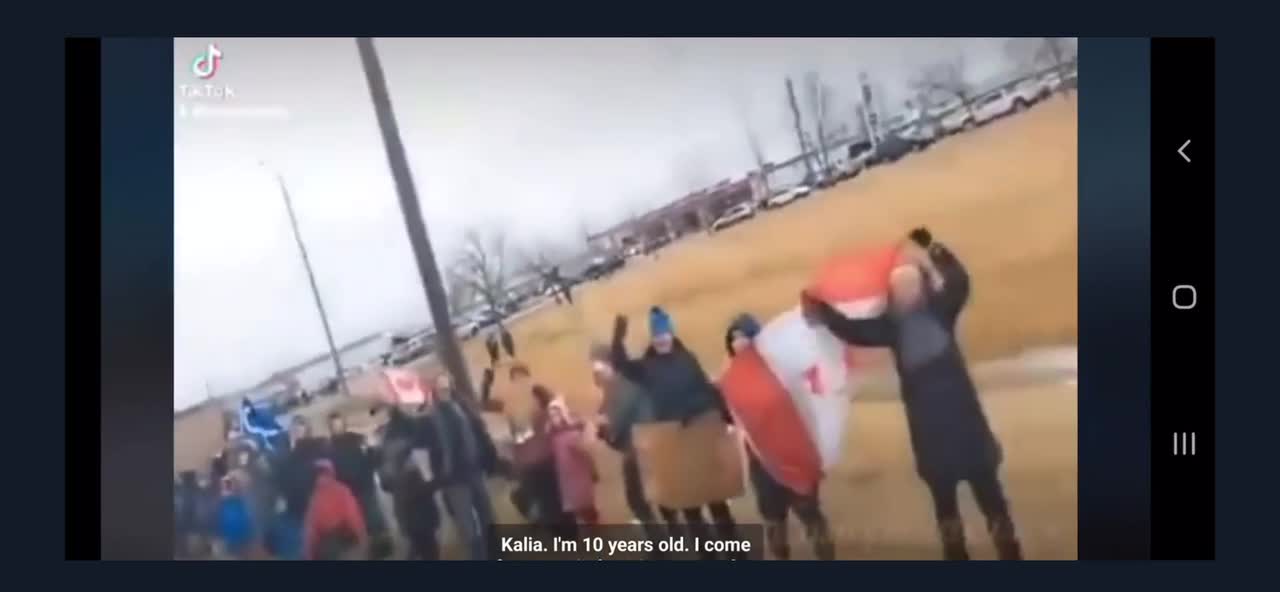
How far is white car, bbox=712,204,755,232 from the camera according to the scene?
194 centimetres

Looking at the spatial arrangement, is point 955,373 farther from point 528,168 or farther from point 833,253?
point 528,168

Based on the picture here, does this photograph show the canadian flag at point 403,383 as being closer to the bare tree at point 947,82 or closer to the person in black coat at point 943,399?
the person in black coat at point 943,399

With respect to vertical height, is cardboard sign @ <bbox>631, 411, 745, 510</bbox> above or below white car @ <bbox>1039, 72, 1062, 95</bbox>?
below

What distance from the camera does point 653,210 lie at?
194cm

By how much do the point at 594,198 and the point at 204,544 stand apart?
71 centimetres

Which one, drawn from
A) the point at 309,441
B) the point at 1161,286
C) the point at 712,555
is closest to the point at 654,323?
the point at 712,555

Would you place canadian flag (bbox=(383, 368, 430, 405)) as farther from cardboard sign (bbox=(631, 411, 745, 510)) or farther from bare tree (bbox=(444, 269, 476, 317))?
cardboard sign (bbox=(631, 411, 745, 510))

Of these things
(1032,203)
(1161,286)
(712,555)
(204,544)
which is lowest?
(712,555)

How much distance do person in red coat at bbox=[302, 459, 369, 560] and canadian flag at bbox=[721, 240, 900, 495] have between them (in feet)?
1.73

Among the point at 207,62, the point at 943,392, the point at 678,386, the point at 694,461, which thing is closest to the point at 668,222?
the point at 678,386

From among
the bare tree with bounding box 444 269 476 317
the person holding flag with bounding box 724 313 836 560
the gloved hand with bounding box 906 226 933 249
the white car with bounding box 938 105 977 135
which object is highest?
the white car with bounding box 938 105 977 135

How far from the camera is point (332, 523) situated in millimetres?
1961

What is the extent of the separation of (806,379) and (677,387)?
17cm

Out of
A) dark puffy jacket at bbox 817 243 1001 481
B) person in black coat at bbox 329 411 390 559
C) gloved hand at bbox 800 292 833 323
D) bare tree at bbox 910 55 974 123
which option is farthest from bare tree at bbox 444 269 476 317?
bare tree at bbox 910 55 974 123
